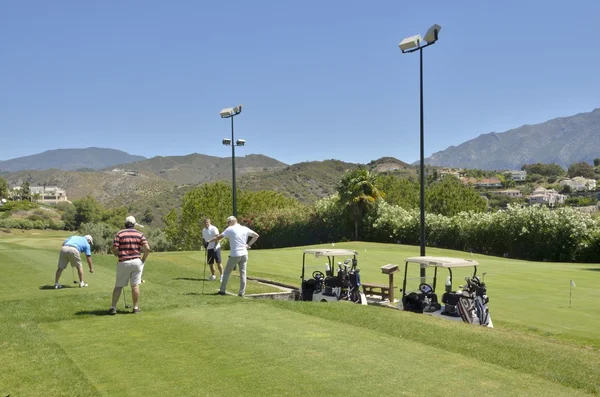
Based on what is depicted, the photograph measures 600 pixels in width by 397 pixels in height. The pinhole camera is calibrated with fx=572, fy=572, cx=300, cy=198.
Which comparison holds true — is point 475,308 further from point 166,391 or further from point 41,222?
point 41,222

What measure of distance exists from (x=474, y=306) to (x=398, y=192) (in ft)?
226

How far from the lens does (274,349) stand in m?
8.54

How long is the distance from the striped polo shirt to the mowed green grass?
1.20 metres

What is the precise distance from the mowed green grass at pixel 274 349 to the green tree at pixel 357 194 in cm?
3851

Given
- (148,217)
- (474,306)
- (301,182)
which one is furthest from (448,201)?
(301,182)

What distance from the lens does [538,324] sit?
508 inches

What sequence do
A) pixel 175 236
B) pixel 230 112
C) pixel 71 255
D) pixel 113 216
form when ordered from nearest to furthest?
pixel 71 255 < pixel 230 112 < pixel 175 236 < pixel 113 216

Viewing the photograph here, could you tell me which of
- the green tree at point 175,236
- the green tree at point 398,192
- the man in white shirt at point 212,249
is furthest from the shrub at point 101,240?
the man in white shirt at point 212,249

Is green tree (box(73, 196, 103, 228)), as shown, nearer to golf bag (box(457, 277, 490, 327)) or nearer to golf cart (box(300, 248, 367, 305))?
golf cart (box(300, 248, 367, 305))

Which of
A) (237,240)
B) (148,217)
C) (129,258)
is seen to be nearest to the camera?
(129,258)

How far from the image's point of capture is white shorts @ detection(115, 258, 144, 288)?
11312 millimetres

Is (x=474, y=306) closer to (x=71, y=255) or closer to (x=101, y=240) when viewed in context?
(x=71, y=255)

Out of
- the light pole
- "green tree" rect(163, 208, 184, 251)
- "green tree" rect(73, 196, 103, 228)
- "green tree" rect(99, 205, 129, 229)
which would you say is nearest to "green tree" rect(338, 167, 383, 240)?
"green tree" rect(163, 208, 184, 251)

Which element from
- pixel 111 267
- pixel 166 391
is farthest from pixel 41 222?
pixel 166 391
